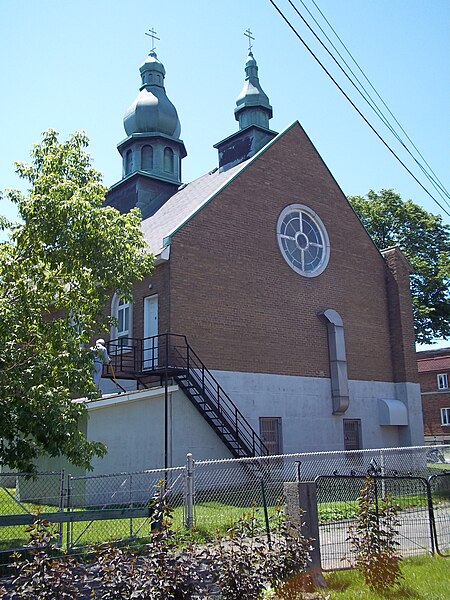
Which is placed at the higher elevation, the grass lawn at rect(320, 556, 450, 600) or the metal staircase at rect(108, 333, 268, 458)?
the metal staircase at rect(108, 333, 268, 458)

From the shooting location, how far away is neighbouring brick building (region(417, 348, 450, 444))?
154 feet

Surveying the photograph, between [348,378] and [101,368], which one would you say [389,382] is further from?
[101,368]

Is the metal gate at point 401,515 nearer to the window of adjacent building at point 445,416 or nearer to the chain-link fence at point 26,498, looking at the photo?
the chain-link fence at point 26,498

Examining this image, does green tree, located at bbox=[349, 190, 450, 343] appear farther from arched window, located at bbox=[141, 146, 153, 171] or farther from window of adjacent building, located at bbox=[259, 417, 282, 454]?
window of adjacent building, located at bbox=[259, 417, 282, 454]

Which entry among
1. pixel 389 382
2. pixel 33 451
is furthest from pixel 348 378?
pixel 33 451

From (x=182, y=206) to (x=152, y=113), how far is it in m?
9.52

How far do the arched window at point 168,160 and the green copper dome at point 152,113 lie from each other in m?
0.97

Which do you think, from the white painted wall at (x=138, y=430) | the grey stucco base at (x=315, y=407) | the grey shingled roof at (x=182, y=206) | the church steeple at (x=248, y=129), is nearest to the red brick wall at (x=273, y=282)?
the grey stucco base at (x=315, y=407)

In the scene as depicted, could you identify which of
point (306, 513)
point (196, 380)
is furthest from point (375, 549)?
point (196, 380)

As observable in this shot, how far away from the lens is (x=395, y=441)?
84.3 feet

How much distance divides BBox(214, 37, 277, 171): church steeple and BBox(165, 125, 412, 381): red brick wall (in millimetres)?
4823

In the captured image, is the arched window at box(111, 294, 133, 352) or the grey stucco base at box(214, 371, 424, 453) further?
the arched window at box(111, 294, 133, 352)

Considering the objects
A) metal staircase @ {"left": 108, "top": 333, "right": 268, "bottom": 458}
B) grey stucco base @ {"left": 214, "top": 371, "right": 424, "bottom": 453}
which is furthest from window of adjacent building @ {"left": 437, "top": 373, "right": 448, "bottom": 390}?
metal staircase @ {"left": 108, "top": 333, "right": 268, "bottom": 458}

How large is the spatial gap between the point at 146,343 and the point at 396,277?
12.2m
